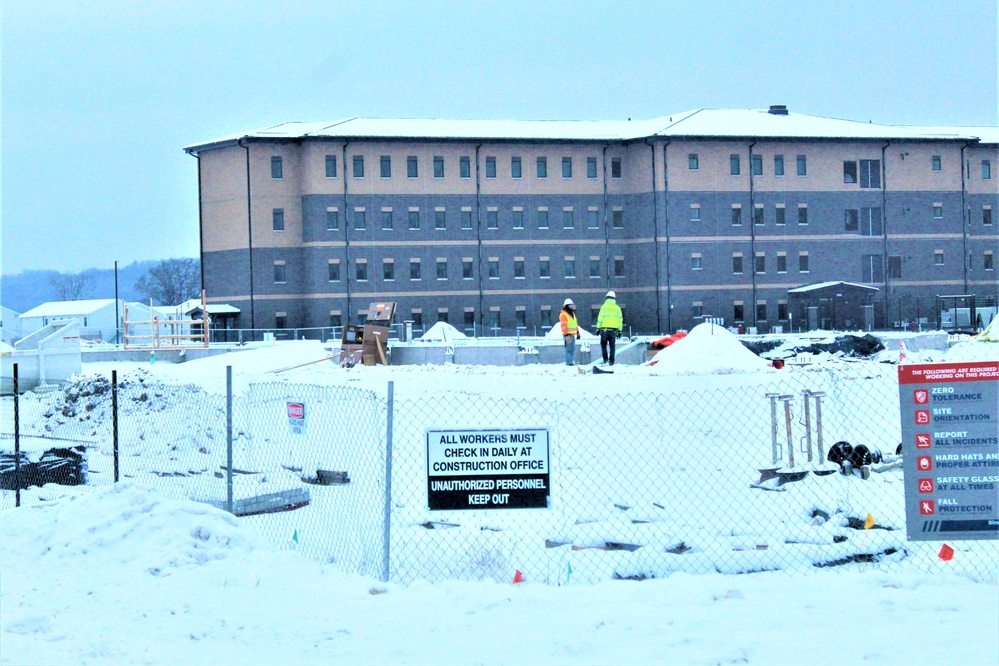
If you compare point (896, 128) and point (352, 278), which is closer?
point (352, 278)

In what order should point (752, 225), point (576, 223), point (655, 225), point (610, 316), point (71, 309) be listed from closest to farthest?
point (610, 316), point (655, 225), point (752, 225), point (576, 223), point (71, 309)

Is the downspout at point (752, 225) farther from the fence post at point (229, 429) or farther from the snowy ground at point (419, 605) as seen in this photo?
the fence post at point (229, 429)

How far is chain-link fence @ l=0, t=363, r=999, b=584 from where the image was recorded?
9.48 m

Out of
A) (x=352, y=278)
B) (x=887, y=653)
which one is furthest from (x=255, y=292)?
(x=887, y=653)

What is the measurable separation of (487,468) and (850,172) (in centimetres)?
6158

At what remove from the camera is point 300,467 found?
1373 centimetres

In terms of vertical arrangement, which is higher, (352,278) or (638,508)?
(352,278)

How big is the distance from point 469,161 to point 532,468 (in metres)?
55.3

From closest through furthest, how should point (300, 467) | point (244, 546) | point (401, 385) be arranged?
point (244, 546) < point (300, 467) < point (401, 385)

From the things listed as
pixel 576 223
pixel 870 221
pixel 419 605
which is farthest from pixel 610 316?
pixel 870 221

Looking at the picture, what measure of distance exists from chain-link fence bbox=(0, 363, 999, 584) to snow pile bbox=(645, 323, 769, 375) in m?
4.26

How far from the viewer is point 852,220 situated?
211 feet

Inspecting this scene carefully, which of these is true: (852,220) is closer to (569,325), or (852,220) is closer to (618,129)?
(618,129)

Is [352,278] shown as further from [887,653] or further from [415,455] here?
[887,653]
